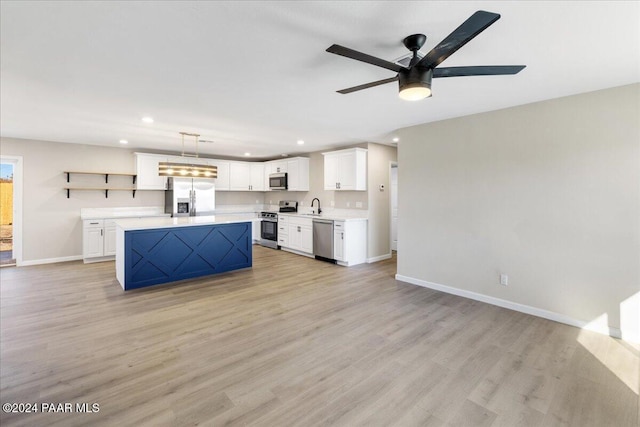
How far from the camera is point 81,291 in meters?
4.15

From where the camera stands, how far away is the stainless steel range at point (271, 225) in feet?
24.9

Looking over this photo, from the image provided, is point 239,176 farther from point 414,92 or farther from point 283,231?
point 414,92

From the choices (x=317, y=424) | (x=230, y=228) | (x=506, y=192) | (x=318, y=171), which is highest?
(x=318, y=171)

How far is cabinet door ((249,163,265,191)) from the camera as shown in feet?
27.3

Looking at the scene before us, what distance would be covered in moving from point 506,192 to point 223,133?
447 cm

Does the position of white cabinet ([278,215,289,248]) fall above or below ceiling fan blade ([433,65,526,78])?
below

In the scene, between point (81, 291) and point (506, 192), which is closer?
point (506, 192)

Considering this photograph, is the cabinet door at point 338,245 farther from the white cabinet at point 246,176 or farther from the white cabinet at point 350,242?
the white cabinet at point 246,176

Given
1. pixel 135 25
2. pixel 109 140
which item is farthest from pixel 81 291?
pixel 135 25

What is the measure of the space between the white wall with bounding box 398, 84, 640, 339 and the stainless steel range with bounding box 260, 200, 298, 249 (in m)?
3.98

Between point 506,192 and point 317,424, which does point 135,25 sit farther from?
point 506,192

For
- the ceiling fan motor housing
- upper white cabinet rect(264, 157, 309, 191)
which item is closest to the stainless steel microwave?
upper white cabinet rect(264, 157, 309, 191)

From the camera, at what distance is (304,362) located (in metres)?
2.47

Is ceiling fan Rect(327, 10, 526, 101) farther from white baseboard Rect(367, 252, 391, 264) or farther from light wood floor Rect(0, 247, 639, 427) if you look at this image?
white baseboard Rect(367, 252, 391, 264)
